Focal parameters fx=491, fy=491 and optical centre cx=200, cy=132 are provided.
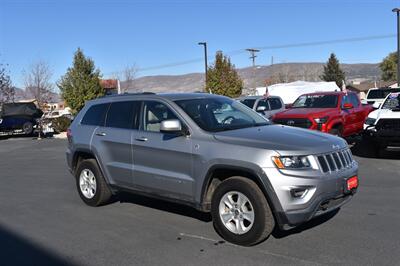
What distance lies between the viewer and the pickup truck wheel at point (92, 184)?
7516mm

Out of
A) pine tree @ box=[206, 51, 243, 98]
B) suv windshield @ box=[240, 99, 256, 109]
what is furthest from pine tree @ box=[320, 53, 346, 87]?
suv windshield @ box=[240, 99, 256, 109]

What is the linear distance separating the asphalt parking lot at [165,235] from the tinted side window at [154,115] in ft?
4.27

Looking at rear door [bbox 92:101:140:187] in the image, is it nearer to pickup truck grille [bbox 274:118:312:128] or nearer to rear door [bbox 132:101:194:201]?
rear door [bbox 132:101:194:201]

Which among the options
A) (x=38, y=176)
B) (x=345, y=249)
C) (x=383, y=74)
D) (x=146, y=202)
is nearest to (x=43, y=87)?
(x=38, y=176)

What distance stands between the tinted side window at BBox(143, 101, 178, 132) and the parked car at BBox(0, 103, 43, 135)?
2221 cm

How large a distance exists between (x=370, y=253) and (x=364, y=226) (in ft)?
3.53

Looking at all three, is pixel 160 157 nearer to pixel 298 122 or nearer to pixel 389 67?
pixel 298 122

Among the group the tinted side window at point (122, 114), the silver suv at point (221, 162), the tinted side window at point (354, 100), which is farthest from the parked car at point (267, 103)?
the silver suv at point (221, 162)

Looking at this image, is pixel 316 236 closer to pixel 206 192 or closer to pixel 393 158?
pixel 206 192

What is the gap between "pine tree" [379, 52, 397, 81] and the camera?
92.9 m

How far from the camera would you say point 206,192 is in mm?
5840

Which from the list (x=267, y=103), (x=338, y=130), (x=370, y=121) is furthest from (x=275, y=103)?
(x=370, y=121)

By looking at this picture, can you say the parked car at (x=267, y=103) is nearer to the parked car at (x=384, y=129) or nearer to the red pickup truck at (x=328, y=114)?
the red pickup truck at (x=328, y=114)

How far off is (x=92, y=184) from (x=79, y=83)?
125 ft
